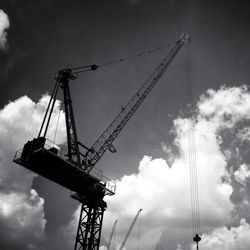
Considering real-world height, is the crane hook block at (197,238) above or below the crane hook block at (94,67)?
below

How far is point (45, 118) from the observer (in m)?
35.0

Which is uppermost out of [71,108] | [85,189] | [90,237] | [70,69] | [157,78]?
[157,78]

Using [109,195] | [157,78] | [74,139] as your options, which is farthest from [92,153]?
[157,78]

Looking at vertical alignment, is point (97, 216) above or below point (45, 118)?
below

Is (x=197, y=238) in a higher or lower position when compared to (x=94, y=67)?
lower

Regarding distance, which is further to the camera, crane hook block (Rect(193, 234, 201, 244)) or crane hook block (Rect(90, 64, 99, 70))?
crane hook block (Rect(90, 64, 99, 70))

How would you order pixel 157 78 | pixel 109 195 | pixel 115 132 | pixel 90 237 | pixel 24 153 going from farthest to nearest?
pixel 157 78 < pixel 115 132 < pixel 109 195 < pixel 90 237 < pixel 24 153

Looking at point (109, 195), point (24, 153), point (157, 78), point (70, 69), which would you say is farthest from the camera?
point (157, 78)

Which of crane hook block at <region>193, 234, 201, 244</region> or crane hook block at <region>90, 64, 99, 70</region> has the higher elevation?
crane hook block at <region>90, 64, 99, 70</region>

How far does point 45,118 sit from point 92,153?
33.2 ft

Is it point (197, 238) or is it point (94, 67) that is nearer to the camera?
point (197, 238)

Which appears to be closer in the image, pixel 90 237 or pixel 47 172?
pixel 47 172

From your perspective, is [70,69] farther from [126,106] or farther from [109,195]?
[109,195]

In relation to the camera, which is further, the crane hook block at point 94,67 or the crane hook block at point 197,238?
the crane hook block at point 94,67
